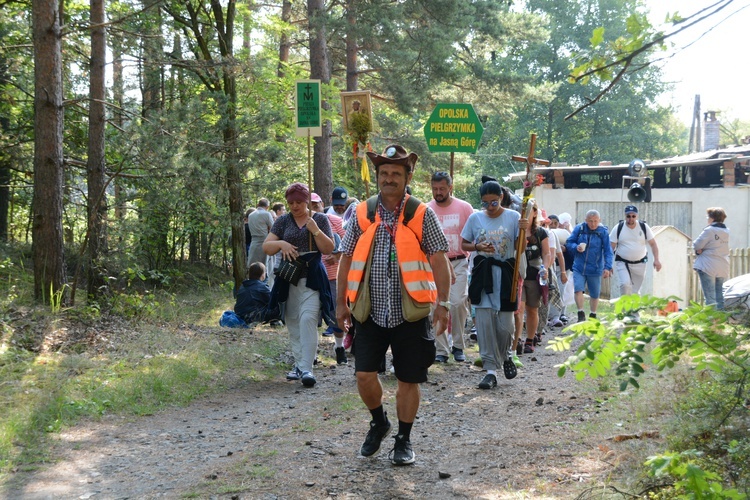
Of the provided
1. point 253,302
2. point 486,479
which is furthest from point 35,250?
point 486,479

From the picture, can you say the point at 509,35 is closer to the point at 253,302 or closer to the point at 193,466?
the point at 253,302

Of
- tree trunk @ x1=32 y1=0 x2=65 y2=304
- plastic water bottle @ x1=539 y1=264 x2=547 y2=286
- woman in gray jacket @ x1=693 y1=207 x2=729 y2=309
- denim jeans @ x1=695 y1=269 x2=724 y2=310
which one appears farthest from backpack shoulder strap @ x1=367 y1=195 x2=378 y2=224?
denim jeans @ x1=695 y1=269 x2=724 y2=310

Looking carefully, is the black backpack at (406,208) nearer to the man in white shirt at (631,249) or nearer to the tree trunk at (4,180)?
the man in white shirt at (631,249)

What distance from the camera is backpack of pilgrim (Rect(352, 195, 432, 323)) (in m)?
5.47

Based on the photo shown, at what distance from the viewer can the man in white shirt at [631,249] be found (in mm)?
13906

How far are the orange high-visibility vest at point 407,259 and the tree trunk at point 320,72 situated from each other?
42.4ft

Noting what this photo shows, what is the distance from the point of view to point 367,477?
17.8 feet

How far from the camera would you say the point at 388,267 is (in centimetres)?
561

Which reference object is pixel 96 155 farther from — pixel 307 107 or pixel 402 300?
pixel 402 300

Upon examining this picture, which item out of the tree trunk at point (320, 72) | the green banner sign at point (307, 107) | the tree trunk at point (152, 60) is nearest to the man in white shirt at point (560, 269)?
the green banner sign at point (307, 107)

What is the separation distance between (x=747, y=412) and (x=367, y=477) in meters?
2.48

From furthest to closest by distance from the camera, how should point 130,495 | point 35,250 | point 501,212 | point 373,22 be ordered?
point 373,22, point 35,250, point 501,212, point 130,495

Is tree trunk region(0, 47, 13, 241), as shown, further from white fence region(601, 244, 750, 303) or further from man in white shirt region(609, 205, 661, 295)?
white fence region(601, 244, 750, 303)

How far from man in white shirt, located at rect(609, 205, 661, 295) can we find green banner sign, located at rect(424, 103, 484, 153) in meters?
3.44
